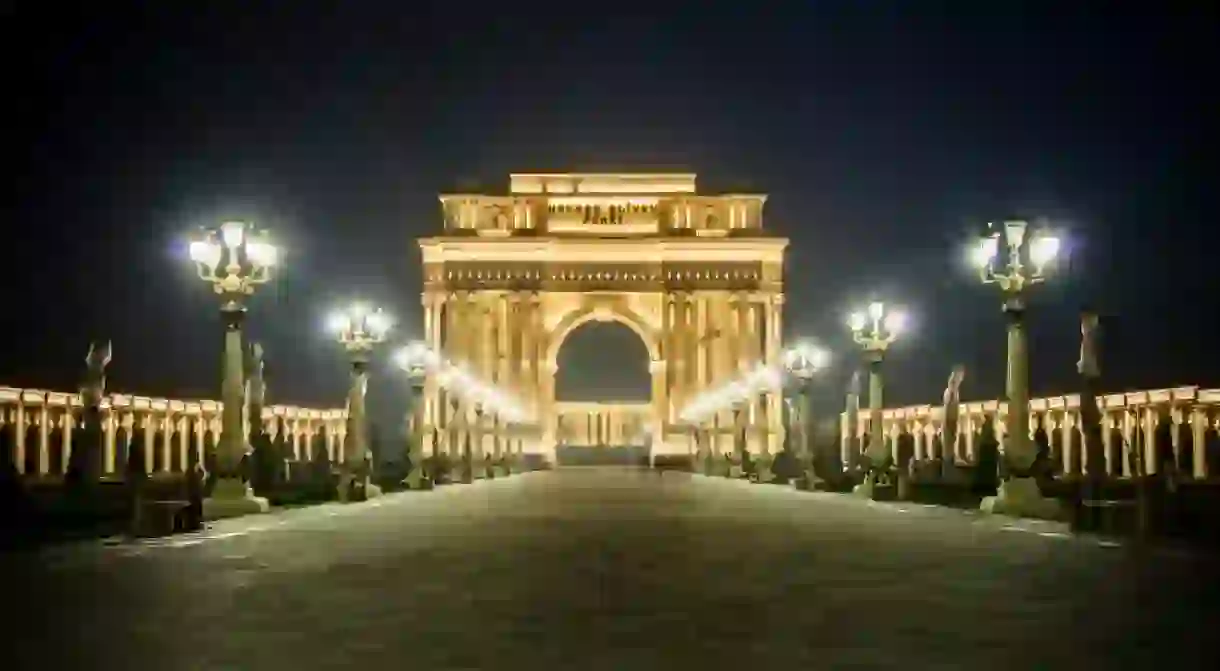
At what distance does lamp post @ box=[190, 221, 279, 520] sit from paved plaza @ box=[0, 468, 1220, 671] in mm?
6447

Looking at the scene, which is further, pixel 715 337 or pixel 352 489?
pixel 715 337

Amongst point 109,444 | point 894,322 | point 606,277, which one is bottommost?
point 109,444

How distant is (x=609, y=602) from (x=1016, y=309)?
2143 cm

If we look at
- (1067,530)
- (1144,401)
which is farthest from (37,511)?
(1144,401)

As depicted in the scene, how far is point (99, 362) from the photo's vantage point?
3881 centimetres

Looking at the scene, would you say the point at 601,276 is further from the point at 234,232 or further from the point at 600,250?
the point at 234,232

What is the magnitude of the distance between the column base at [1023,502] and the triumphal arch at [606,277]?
9690cm

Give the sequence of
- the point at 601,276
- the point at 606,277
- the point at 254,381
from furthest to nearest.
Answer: the point at 606,277, the point at 601,276, the point at 254,381

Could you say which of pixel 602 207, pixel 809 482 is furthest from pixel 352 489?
pixel 602 207

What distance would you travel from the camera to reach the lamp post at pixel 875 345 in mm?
46469

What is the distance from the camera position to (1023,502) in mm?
31672

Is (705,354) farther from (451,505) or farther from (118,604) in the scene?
(118,604)

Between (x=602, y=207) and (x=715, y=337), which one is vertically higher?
(x=602, y=207)

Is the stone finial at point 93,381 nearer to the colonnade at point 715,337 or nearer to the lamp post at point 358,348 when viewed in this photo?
the lamp post at point 358,348
